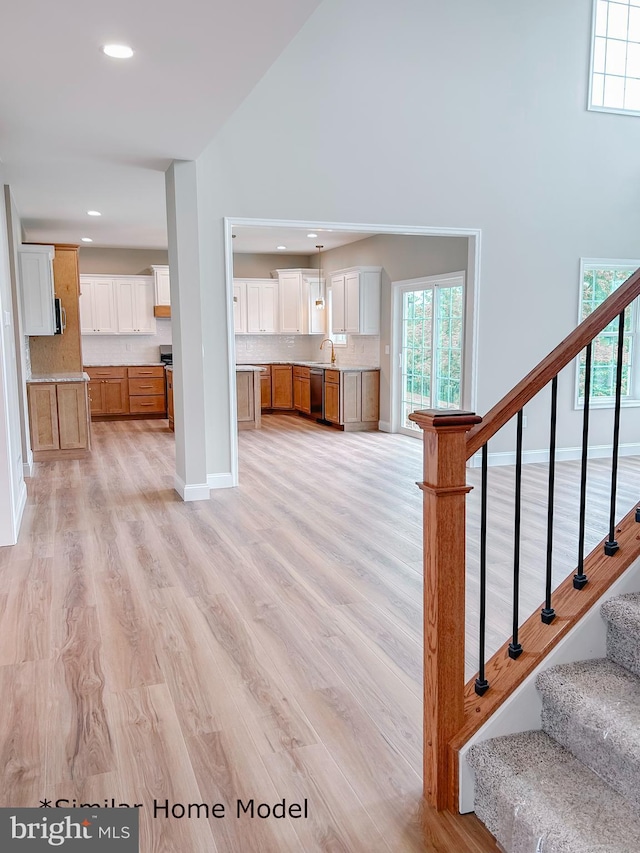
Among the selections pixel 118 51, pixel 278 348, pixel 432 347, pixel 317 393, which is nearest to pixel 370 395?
pixel 317 393

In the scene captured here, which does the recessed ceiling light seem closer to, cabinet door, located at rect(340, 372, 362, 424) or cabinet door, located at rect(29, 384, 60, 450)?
cabinet door, located at rect(29, 384, 60, 450)

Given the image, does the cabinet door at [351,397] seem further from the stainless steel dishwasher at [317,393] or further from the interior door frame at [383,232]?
the interior door frame at [383,232]

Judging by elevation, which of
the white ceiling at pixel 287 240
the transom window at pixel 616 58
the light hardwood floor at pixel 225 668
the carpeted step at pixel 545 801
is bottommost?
the light hardwood floor at pixel 225 668

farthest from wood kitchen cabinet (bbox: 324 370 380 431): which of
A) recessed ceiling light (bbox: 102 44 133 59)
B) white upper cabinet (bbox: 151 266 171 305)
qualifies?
recessed ceiling light (bbox: 102 44 133 59)

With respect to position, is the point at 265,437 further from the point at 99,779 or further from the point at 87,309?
the point at 99,779

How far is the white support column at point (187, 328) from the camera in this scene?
5.31 meters

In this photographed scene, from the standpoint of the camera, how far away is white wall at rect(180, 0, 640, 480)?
18.9 ft

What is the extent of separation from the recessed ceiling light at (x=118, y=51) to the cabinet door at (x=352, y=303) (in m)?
6.11

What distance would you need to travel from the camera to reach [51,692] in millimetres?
2602

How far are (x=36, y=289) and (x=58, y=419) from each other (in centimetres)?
145

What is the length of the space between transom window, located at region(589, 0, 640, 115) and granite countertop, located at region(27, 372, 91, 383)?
6003mm

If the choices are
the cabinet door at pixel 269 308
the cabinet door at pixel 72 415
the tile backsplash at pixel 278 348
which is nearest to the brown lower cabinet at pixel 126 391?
the tile backsplash at pixel 278 348

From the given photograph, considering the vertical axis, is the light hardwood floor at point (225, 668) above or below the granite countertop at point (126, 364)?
below

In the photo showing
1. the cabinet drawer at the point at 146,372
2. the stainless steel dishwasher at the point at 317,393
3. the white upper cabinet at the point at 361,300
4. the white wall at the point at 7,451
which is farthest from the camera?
the cabinet drawer at the point at 146,372
